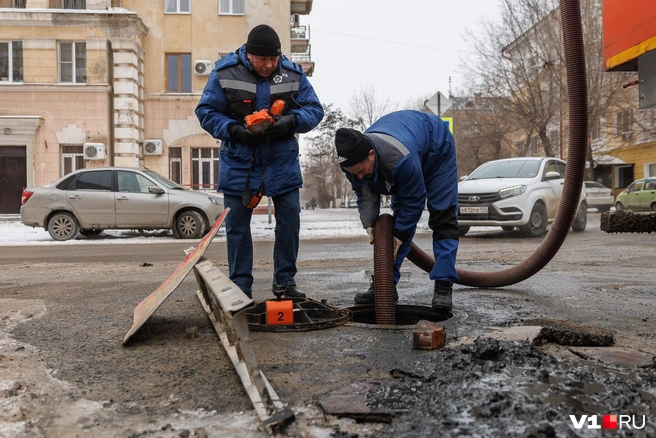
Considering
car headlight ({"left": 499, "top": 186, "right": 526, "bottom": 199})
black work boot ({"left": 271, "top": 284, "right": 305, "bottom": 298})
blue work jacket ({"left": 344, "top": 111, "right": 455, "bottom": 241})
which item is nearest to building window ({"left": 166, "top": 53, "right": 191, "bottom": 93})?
car headlight ({"left": 499, "top": 186, "right": 526, "bottom": 199})

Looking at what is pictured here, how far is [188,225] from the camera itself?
12.5 meters

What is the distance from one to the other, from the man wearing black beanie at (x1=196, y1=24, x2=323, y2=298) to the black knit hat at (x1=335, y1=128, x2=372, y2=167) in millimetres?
577

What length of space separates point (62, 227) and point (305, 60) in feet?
65.6

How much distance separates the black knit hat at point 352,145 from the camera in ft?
11.5

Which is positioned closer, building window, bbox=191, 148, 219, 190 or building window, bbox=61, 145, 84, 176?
building window, bbox=61, 145, 84, 176

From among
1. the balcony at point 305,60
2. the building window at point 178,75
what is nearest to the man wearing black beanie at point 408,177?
the building window at point 178,75

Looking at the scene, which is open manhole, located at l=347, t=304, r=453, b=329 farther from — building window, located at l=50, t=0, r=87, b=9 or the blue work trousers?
building window, located at l=50, t=0, r=87, b=9

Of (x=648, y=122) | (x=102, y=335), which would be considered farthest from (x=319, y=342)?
(x=648, y=122)

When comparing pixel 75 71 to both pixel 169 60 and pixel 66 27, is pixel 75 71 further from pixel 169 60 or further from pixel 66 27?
pixel 169 60

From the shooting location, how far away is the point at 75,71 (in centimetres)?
2128

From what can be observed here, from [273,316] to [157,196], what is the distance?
9.51 meters

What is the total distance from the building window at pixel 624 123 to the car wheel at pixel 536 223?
22087 mm

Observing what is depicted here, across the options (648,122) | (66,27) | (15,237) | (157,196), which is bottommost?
(15,237)

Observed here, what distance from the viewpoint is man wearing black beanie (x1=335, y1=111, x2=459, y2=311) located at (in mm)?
3598
